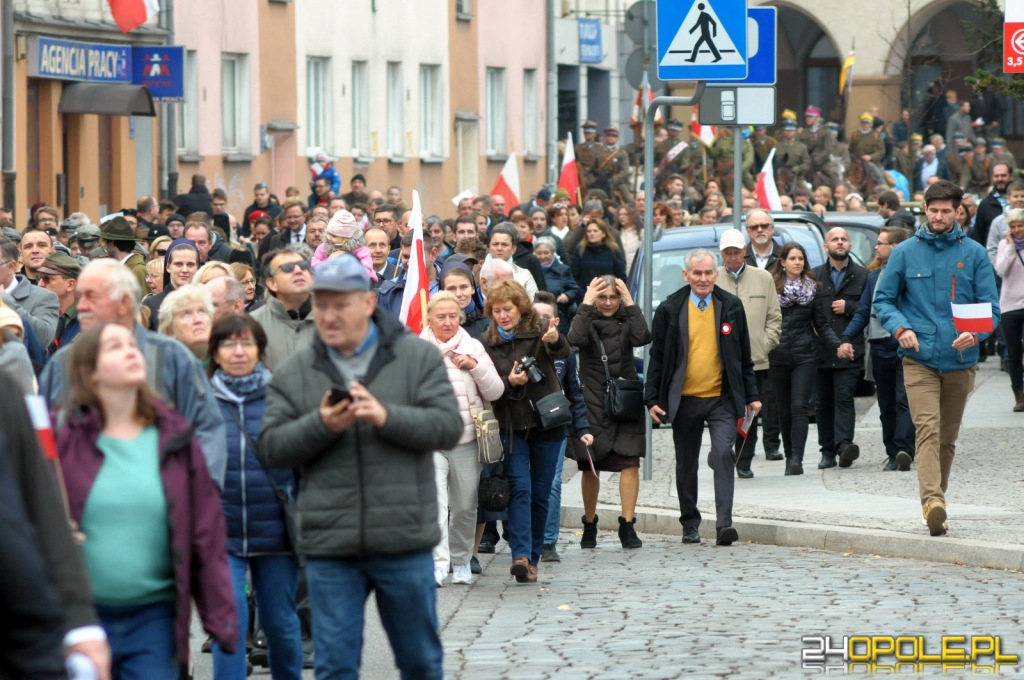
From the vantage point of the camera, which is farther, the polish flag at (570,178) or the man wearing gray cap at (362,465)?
the polish flag at (570,178)

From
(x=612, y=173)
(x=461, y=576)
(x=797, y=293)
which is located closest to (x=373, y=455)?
(x=461, y=576)

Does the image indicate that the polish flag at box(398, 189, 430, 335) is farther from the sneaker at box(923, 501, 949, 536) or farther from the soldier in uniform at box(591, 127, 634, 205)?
the soldier in uniform at box(591, 127, 634, 205)

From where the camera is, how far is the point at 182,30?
112 feet

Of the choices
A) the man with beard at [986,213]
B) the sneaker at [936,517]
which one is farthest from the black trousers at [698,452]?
the man with beard at [986,213]

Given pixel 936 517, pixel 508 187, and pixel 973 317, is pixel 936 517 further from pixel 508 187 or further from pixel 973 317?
pixel 508 187

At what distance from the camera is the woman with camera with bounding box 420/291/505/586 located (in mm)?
11602

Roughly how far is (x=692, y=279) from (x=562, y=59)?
38513mm

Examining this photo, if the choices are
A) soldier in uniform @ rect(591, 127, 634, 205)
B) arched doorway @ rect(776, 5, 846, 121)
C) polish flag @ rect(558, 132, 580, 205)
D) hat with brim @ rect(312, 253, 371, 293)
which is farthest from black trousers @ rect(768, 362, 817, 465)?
arched doorway @ rect(776, 5, 846, 121)

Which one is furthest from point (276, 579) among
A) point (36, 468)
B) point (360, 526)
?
point (36, 468)

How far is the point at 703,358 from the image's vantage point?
13.5 m

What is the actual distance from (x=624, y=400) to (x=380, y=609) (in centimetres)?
630

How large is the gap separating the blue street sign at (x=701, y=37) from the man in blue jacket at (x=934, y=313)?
2.84 metres

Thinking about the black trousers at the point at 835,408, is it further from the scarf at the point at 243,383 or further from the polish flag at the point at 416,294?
the scarf at the point at 243,383

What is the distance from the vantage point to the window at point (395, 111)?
4303 cm
